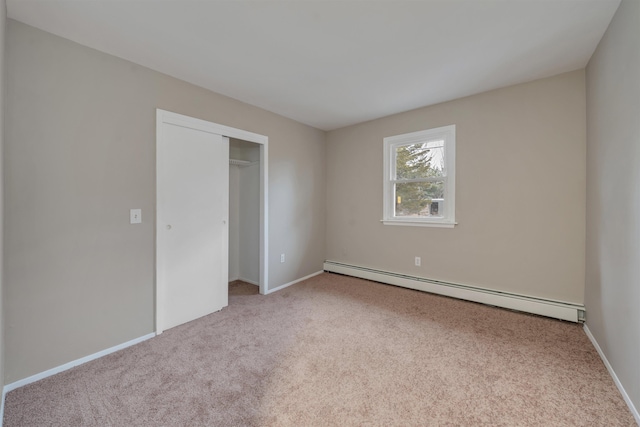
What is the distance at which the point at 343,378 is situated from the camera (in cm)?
180

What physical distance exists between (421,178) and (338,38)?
2.17m

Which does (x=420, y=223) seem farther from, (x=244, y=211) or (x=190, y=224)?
(x=190, y=224)

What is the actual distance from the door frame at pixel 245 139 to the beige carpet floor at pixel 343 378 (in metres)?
0.49

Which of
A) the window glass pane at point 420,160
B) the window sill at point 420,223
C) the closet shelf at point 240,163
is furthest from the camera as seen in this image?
the closet shelf at point 240,163

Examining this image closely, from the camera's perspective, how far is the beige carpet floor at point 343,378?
148cm

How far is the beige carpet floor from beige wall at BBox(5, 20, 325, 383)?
32 cm

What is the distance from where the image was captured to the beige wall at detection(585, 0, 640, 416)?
1509 mm

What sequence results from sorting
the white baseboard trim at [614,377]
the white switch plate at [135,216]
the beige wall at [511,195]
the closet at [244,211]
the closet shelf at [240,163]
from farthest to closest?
the closet at [244,211], the closet shelf at [240,163], the beige wall at [511,195], the white switch plate at [135,216], the white baseboard trim at [614,377]

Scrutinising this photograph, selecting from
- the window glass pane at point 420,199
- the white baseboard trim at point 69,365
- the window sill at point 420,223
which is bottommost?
the white baseboard trim at point 69,365

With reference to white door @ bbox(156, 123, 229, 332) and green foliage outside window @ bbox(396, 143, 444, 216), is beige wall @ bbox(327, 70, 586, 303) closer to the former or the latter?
green foliage outside window @ bbox(396, 143, 444, 216)

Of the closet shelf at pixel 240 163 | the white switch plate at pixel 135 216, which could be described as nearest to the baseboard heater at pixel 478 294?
the closet shelf at pixel 240 163

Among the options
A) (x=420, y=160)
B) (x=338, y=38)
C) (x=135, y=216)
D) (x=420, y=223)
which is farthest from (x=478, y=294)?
(x=135, y=216)

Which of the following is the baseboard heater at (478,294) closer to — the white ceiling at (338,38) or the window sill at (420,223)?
the window sill at (420,223)

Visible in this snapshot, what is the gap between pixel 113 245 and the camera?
2.16 metres
